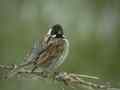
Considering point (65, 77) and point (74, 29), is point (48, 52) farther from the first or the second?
point (74, 29)

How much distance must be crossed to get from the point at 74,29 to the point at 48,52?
5.25ft

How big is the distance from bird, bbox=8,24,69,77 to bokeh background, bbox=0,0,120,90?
3.50 feet

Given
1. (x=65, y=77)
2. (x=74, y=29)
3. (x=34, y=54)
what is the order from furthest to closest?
(x=74, y=29)
(x=34, y=54)
(x=65, y=77)

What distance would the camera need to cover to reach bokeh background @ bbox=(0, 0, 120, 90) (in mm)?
4348

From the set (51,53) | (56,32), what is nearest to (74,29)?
(56,32)

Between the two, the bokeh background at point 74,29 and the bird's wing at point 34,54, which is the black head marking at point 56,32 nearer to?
the bird's wing at point 34,54

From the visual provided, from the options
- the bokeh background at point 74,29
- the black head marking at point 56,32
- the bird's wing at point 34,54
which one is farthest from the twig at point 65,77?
the bokeh background at point 74,29

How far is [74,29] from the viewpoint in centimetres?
460

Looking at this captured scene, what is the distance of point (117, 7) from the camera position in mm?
4910

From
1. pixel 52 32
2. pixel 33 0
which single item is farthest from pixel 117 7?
pixel 52 32

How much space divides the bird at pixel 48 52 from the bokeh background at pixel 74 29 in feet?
3.50

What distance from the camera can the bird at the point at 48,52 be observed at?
2.99 m

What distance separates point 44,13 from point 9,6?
0.41m

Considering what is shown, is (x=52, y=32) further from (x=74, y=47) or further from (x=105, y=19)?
(x=105, y=19)
